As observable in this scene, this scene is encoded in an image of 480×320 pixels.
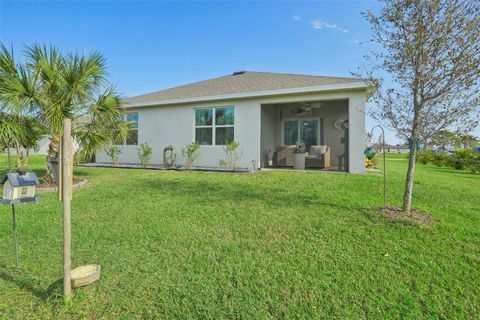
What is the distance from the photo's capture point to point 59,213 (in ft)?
15.5

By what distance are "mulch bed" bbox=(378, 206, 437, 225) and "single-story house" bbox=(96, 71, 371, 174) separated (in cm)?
446

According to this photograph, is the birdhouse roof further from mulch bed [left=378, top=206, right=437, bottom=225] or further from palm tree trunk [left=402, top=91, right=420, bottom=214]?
palm tree trunk [left=402, top=91, right=420, bottom=214]

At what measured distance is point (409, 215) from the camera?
399 centimetres

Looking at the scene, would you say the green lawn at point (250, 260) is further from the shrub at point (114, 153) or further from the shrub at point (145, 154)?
the shrub at point (114, 153)

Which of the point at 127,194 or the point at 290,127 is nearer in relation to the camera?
the point at 127,194

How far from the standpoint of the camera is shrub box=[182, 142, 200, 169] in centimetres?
1051

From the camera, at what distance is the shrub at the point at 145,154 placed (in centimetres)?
1140

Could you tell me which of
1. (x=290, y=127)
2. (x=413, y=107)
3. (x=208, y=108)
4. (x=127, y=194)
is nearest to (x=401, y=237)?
(x=413, y=107)

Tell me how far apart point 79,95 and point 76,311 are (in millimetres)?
6751

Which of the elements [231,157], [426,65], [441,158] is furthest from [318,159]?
[426,65]

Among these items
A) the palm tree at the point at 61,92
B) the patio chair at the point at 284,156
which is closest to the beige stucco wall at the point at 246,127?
the patio chair at the point at 284,156

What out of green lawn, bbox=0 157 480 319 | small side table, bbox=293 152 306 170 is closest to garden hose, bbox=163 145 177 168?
small side table, bbox=293 152 306 170

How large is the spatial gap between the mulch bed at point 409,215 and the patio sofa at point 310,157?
5.99m

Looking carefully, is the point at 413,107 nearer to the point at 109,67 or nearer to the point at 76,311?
the point at 76,311
